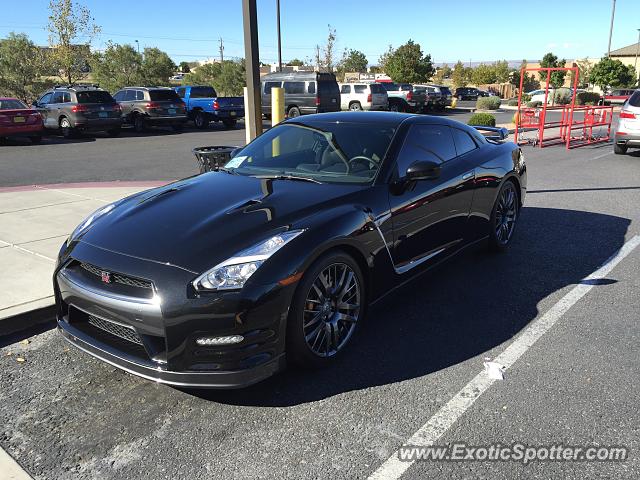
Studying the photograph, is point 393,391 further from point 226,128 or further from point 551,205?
point 226,128

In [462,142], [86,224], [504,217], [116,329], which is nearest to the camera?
[116,329]

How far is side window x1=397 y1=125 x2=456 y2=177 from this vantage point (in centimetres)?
422

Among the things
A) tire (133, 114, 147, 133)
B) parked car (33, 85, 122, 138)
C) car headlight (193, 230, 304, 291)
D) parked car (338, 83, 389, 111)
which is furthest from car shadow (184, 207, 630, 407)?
parked car (338, 83, 389, 111)

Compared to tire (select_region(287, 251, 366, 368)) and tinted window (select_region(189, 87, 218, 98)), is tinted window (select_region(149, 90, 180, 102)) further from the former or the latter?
tire (select_region(287, 251, 366, 368))

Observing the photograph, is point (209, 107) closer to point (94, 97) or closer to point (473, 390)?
point (94, 97)

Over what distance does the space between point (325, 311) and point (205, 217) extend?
94cm

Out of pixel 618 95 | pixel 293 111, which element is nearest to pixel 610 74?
pixel 618 95

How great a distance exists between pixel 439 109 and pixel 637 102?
23.5 meters

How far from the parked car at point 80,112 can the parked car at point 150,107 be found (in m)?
1.36

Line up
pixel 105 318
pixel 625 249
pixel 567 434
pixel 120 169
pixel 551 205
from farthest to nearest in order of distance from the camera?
pixel 120 169 → pixel 551 205 → pixel 625 249 → pixel 105 318 → pixel 567 434

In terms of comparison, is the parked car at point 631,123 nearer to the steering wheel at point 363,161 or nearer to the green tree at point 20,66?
the steering wheel at point 363,161

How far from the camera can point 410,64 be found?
1801 inches

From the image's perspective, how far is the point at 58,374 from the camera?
3.47 meters

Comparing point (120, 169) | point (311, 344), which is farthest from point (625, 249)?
point (120, 169)
